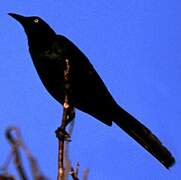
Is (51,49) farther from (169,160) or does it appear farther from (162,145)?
(169,160)

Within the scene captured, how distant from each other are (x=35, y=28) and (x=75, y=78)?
3.60 ft

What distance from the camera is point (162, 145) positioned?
4.26 meters

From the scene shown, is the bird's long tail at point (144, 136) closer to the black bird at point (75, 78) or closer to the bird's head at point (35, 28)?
the black bird at point (75, 78)

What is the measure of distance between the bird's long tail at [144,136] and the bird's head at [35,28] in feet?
4.65

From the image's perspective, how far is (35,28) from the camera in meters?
6.38

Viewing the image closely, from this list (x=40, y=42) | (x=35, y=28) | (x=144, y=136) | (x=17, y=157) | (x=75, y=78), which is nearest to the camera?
(x=17, y=157)

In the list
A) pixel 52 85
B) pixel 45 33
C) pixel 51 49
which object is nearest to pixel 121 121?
pixel 52 85

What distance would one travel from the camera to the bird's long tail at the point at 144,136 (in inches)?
145

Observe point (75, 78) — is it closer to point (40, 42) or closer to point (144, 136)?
point (40, 42)

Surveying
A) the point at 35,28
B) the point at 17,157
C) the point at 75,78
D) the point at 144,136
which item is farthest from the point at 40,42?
the point at 17,157

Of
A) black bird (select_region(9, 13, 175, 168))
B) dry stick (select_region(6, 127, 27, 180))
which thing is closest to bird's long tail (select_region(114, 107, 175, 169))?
black bird (select_region(9, 13, 175, 168))

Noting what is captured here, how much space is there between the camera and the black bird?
5.52 metres

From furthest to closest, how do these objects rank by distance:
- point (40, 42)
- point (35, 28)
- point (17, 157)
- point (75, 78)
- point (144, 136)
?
point (35, 28)
point (40, 42)
point (75, 78)
point (144, 136)
point (17, 157)

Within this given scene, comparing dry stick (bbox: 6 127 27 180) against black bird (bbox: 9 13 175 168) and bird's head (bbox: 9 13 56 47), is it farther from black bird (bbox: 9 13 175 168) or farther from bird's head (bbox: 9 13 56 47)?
bird's head (bbox: 9 13 56 47)
